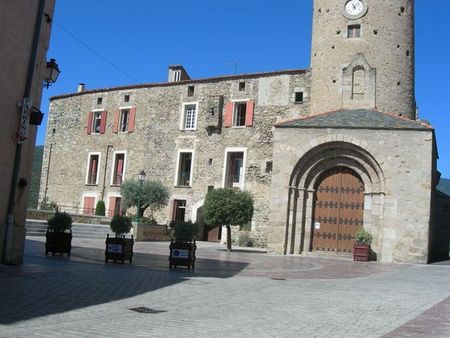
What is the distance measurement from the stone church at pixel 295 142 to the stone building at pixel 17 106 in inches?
518

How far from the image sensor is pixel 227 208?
2225 centimetres

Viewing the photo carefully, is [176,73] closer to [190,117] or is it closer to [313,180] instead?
[190,117]

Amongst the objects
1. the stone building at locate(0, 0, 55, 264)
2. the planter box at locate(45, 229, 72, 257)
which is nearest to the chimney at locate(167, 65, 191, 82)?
the planter box at locate(45, 229, 72, 257)

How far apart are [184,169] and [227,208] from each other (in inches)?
459

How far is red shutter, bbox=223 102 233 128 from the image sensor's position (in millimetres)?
31297

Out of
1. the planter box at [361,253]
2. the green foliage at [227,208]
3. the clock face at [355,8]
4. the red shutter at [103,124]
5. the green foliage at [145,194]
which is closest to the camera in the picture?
the planter box at [361,253]

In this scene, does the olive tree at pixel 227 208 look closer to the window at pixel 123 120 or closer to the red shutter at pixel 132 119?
the red shutter at pixel 132 119

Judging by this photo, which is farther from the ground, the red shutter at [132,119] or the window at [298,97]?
the window at [298,97]

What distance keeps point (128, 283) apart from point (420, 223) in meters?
14.1

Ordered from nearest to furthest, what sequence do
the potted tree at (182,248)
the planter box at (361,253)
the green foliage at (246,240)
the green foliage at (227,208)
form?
1. the potted tree at (182,248)
2. the planter box at (361,253)
3. the green foliage at (227,208)
4. the green foliage at (246,240)

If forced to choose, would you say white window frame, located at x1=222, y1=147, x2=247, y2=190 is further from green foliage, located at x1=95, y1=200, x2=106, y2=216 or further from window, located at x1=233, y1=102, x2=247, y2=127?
green foliage, located at x1=95, y1=200, x2=106, y2=216

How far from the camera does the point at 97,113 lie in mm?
37438

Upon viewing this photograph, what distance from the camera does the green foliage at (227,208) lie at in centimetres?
2231

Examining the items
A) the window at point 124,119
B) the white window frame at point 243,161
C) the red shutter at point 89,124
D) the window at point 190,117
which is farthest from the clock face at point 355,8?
the red shutter at point 89,124
